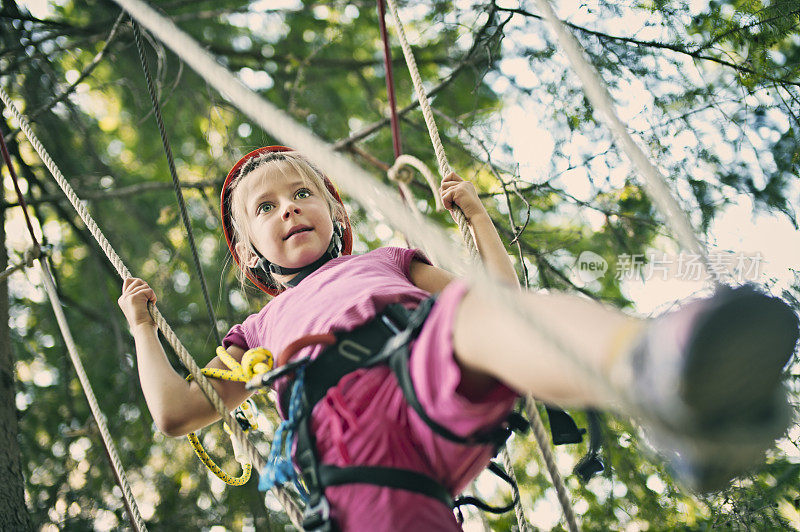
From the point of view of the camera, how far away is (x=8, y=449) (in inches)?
72.9

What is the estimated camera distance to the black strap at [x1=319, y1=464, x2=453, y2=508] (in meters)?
0.96

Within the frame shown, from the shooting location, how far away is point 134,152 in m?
3.89

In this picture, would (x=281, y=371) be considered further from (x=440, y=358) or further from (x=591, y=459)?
(x=591, y=459)

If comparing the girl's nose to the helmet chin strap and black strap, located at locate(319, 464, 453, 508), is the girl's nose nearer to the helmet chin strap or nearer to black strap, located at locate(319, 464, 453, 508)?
the helmet chin strap

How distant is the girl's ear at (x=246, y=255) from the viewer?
66.5 inches

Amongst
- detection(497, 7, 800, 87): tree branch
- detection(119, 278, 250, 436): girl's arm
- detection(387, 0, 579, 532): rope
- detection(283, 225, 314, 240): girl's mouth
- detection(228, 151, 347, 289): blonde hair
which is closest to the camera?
detection(387, 0, 579, 532): rope

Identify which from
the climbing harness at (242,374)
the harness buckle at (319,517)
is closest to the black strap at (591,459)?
the harness buckle at (319,517)

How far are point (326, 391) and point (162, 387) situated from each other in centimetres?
45

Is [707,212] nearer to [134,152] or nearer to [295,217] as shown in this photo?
[295,217]

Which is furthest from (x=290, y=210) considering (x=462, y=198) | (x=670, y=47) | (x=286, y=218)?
(x=670, y=47)

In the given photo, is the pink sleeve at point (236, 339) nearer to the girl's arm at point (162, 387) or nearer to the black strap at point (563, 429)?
the girl's arm at point (162, 387)

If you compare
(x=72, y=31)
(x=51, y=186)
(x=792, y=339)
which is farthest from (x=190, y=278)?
(x=792, y=339)

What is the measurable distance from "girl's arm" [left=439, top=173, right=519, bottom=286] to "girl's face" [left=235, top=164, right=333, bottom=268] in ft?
0.91

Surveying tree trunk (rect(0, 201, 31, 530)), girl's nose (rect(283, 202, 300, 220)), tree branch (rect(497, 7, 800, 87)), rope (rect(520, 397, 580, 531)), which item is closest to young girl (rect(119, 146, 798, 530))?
girl's nose (rect(283, 202, 300, 220))
